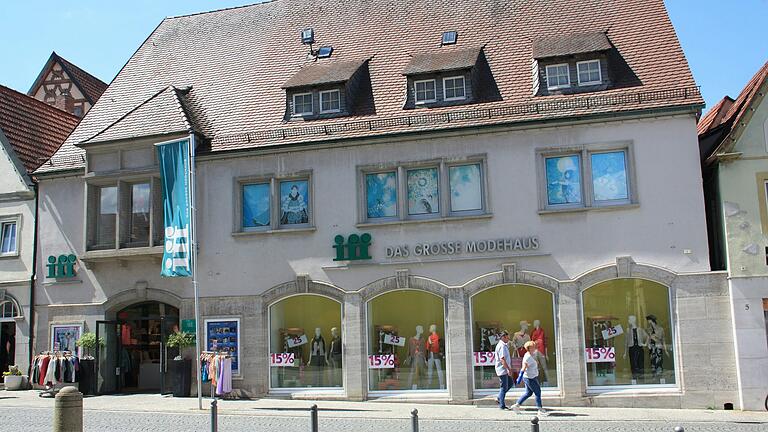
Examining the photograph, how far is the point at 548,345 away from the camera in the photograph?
66.1ft

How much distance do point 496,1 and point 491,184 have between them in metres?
7.61

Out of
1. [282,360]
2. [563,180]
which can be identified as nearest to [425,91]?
[563,180]

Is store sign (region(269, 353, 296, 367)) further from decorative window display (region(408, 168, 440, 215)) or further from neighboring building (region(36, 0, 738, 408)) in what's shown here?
decorative window display (region(408, 168, 440, 215))

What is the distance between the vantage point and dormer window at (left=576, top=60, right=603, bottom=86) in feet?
70.0

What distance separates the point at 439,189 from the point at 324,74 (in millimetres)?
5155

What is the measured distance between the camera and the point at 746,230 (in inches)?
750

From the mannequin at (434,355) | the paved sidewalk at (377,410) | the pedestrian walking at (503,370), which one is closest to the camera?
the paved sidewalk at (377,410)

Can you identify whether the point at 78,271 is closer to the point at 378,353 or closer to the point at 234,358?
the point at 234,358

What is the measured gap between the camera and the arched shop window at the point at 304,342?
2177 centimetres

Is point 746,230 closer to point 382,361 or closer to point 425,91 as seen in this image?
point 425,91

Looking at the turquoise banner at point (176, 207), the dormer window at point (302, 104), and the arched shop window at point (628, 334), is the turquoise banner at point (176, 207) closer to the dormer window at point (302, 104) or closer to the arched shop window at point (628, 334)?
the dormer window at point (302, 104)

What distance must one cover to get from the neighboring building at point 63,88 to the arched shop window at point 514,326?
22.7 metres

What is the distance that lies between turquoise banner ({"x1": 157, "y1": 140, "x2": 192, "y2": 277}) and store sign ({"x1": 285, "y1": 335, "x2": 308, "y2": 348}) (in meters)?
3.27

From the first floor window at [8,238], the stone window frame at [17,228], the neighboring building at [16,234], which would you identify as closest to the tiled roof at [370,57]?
the neighboring building at [16,234]
